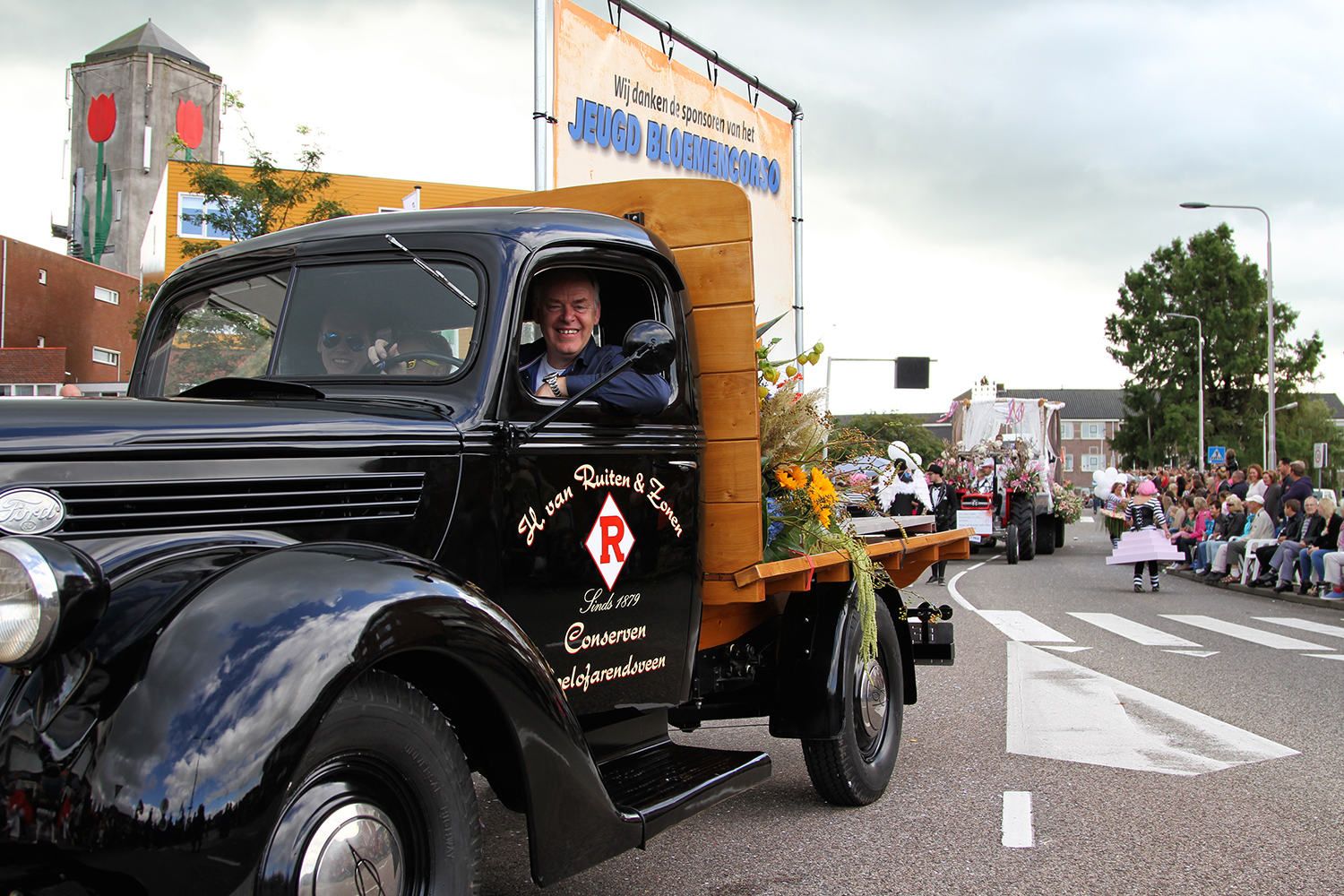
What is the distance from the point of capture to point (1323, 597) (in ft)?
50.1

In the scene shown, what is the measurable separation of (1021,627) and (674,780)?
9271 mm

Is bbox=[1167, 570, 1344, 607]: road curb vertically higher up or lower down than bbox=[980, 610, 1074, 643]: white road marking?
lower down

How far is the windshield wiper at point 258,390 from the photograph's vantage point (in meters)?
3.21

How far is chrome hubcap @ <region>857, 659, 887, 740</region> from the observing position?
4.93 metres

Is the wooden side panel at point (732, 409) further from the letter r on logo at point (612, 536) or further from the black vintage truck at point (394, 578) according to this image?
the letter r on logo at point (612, 536)

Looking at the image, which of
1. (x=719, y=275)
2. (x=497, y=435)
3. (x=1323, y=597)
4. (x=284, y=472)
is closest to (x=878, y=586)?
(x=719, y=275)

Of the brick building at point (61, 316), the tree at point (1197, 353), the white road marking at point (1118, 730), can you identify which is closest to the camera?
the white road marking at point (1118, 730)

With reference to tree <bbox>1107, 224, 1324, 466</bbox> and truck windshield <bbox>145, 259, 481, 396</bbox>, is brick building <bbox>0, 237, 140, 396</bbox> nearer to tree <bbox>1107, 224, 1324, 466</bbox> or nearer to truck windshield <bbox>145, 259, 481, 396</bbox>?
truck windshield <bbox>145, 259, 481, 396</bbox>

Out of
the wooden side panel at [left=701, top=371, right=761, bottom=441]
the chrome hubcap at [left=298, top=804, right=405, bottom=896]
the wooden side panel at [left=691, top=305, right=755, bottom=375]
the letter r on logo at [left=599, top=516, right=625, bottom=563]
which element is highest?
the wooden side panel at [left=691, top=305, right=755, bottom=375]

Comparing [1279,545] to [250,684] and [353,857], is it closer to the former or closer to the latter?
[353,857]

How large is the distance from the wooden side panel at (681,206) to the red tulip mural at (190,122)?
61349 millimetres

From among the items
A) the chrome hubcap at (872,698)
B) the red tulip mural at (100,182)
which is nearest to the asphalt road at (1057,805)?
the chrome hubcap at (872,698)

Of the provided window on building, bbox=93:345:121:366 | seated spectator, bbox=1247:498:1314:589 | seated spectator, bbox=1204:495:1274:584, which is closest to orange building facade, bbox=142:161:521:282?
window on building, bbox=93:345:121:366

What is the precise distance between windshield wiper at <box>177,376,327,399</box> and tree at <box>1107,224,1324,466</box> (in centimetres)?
5800
